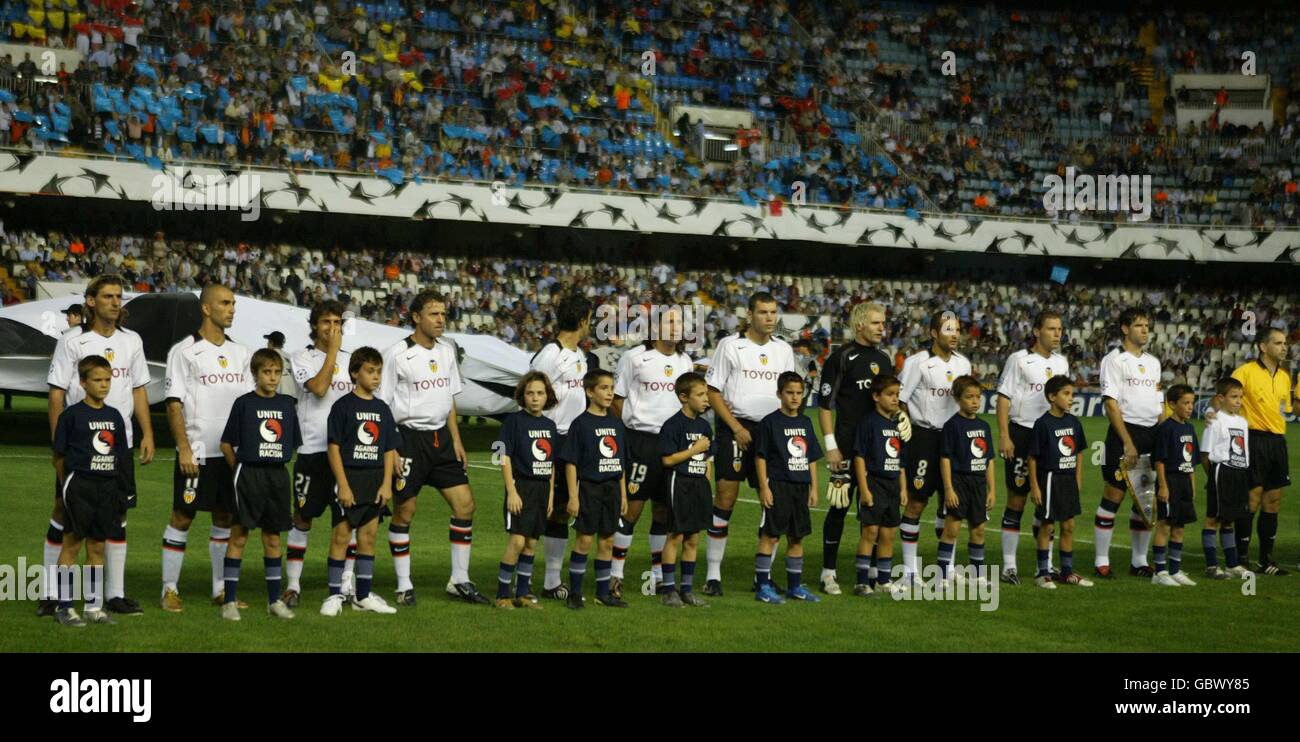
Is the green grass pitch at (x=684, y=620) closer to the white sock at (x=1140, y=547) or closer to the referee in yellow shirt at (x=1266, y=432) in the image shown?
the white sock at (x=1140, y=547)

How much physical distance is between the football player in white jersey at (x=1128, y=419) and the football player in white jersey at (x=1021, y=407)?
51 cm

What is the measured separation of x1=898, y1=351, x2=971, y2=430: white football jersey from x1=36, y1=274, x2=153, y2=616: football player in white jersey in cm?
585

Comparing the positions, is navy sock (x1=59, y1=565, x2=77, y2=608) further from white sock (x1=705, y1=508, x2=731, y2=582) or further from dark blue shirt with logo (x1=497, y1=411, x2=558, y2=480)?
white sock (x1=705, y1=508, x2=731, y2=582)

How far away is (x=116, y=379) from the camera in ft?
31.0

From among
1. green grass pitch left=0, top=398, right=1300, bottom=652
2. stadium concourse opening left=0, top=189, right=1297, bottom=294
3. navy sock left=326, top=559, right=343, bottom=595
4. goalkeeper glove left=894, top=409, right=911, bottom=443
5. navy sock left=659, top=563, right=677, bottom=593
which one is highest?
stadium concourse opening left=0, top=189, right=1297, bottom=294

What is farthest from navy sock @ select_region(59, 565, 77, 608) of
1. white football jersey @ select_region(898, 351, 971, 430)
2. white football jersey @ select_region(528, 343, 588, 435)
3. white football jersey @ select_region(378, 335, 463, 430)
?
white football jersey @ select_region(898, 351, 971, 430)

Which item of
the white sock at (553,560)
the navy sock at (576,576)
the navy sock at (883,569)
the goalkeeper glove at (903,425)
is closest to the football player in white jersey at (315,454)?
the white sock at (553,560)

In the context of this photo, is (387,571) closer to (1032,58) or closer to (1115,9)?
(1032,58)

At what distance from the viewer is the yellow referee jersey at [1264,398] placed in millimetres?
12930

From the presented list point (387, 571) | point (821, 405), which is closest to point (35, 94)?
point (387, 571)

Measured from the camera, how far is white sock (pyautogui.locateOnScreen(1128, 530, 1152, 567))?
12.4 m

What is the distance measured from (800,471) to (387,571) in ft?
11.8

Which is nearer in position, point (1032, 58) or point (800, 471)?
point (800, 471)
